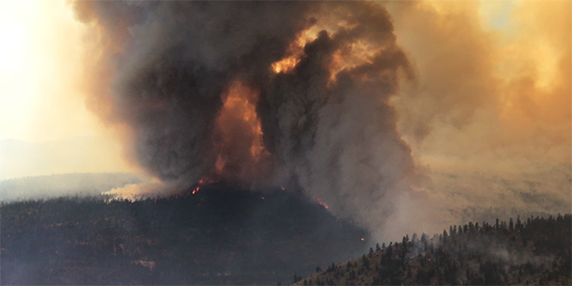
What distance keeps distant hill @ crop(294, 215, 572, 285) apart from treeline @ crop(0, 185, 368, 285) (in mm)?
27661

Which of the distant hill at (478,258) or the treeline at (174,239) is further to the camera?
the treeline at (174,239)

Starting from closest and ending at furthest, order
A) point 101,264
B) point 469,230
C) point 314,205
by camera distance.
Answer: point 469,230
point 101,264
point 314,205

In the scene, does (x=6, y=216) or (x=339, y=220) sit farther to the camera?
(x=6, y=216)

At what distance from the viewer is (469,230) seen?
9106cm

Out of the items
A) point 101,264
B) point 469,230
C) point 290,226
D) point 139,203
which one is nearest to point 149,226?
point 139,203

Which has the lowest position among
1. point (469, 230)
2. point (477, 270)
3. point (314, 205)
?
point (477, 270)

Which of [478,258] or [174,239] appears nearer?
[478,258]

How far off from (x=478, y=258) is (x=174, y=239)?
74465 mm

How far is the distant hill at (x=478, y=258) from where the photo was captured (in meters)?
78.2

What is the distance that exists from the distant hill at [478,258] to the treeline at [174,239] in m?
27.7

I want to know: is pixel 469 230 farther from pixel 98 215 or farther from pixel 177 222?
pixel 98 215

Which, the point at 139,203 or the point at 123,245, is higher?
the point at 139,203

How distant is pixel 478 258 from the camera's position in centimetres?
8294

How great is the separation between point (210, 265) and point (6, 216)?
157 feet
